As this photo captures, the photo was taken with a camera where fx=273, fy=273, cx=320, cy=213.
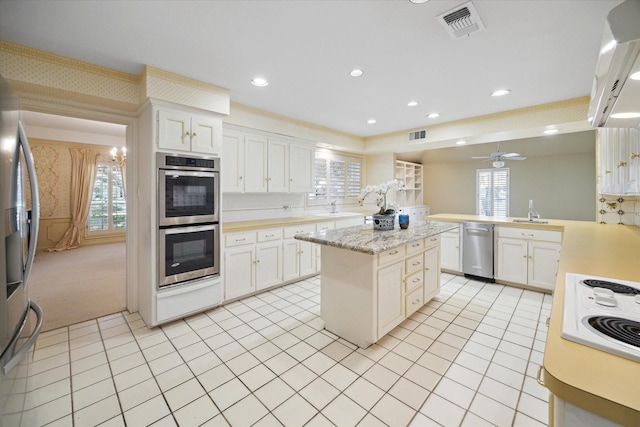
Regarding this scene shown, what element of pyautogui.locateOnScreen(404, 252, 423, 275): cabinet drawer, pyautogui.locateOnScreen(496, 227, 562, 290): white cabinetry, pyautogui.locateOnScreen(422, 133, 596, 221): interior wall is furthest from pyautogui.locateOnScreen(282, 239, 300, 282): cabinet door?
pyautogui.locateOnScreen(422, 133, 596, 221): interior wall

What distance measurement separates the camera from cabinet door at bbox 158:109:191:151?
8.77 ft

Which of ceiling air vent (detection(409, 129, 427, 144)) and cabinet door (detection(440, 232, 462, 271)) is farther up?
ceiling air vent (detection(409, 129, 427, 144))

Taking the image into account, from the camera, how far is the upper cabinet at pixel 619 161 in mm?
2225

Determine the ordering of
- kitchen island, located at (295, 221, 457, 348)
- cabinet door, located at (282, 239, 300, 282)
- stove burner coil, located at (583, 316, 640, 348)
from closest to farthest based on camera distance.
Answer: stove burner coil, located at (583, 316, 640, 348), kitchen island, located at (295, 221, 457, 348), cabinet door, located at (282, 239, 300, 282)

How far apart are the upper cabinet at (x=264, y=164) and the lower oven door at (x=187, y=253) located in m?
0.73

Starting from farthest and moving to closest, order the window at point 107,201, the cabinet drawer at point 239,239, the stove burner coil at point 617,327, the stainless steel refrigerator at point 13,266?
the window at point 107,201
the cabinet drawer at point 239,239
the stainless steel refrigerator at point 13,266
the stove burner coil at point 617,327

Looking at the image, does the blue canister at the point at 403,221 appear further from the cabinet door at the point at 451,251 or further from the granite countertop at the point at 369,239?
the cabinet door at the point at 451,251

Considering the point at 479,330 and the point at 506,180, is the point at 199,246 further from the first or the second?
the point at 506,180

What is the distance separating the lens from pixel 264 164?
157 inches

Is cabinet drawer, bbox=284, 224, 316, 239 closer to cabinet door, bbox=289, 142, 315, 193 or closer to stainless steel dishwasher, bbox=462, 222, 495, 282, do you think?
cabinet door, bbox=289, 142, 315, 193

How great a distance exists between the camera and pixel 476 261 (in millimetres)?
4180

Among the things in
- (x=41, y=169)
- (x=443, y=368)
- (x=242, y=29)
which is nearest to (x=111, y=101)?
(x=242, y=29)

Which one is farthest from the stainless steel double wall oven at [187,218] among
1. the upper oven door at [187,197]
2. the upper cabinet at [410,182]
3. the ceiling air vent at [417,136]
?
the upper cabinet at [410,182]

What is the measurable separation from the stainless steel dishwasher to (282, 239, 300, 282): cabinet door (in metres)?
2.63
